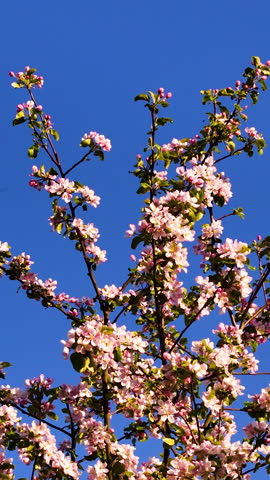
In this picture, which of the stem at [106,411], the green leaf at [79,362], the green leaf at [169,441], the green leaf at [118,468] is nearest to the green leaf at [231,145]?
the stem at [106,411]

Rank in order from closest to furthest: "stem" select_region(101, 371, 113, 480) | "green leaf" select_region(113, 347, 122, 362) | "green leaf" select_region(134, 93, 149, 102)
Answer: "green leaf" select_region(113, 347, 122, 362) → "green leaf" select_region(134, 93, 149, 102) → "stem" select_region(101, 371, 113, 480)

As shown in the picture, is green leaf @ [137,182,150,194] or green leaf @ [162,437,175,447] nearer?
green leaf @ [162,437,175,447]

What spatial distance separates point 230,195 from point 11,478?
12.2ft

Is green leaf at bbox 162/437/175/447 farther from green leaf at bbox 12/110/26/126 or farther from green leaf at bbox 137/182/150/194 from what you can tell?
green leaf at bbox 12/110/26/126

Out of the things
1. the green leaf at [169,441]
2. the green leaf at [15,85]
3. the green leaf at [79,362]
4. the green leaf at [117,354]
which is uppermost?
the green leaf at [15,85]

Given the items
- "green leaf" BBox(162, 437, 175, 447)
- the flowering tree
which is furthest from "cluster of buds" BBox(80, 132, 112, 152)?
"green leaf" BBox(162, 437, 175, 447)

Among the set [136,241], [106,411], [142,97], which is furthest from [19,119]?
[106,411]

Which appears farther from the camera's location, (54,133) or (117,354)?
(54,133)

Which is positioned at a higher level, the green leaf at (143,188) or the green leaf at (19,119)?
the green leaf at (19,119)

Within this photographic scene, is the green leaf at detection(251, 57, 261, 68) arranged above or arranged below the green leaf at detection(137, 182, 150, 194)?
above

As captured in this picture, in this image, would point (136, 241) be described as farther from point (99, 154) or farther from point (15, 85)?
point (15, 85)

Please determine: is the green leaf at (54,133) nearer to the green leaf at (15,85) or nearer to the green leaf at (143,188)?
the green leaf at (15,85)

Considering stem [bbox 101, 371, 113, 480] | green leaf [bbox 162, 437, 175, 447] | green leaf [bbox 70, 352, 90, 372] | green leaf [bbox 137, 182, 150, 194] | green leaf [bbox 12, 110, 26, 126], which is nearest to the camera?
green leaf [bbox 70, 352, 90, 372]

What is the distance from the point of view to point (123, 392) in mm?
6648
